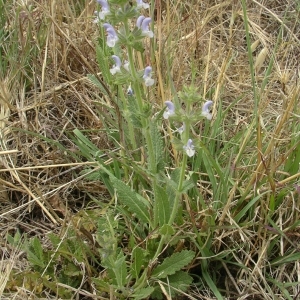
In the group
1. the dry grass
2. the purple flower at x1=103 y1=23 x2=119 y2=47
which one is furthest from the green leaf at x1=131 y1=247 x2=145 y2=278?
the purple flower at x1=103 y1=23 x2=119 y2=47

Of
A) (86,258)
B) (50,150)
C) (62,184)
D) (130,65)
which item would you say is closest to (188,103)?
(130,65)

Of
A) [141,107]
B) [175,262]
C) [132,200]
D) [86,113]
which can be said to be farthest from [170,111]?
[86,113]

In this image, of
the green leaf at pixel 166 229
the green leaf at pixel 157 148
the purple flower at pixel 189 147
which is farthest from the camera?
the green leaf at pixel 157 148

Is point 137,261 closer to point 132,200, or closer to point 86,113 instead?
point 132,200

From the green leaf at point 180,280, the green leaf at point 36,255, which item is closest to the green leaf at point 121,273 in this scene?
the green leaf at point 180,280

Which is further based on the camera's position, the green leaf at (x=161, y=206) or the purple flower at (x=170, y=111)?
the green leaf at (x=161, y=206)

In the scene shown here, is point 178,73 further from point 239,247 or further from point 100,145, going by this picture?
point 239,247

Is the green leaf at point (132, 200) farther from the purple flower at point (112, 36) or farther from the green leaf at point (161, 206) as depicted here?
the purple flower at point (112, 36)
